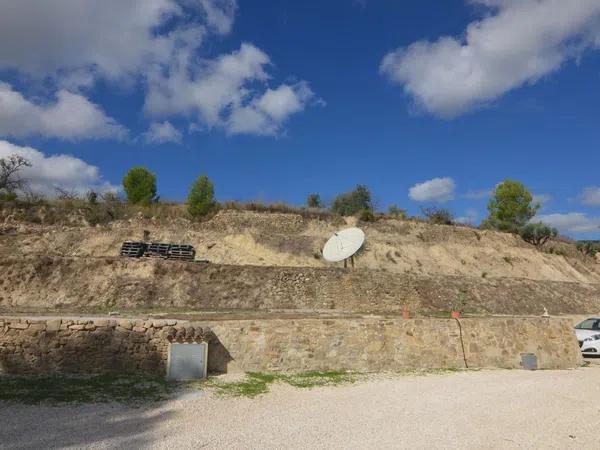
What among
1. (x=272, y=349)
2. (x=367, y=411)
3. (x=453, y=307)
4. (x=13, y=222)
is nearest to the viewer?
(x=367, y=411)

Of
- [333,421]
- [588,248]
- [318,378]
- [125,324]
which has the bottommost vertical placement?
[333,421]

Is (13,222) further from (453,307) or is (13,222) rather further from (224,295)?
(453,307)

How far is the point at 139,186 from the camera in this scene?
1527 inches

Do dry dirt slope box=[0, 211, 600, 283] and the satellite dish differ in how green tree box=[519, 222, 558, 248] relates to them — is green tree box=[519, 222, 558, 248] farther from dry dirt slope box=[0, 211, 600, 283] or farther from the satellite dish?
the satellite dish

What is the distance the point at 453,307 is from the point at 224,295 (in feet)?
43.0

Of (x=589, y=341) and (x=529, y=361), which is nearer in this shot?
(x=529, y=361)

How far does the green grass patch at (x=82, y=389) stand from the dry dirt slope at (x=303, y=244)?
19888 mm

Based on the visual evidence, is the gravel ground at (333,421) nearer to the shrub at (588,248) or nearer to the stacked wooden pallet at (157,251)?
the stacked wooden pallet at (157,251)

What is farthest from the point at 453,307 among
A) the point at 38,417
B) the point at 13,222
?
the point at 13,222

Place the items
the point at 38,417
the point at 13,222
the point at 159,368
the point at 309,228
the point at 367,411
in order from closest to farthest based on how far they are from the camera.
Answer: the point at 38,417
the point at 367,411
the point at 159,368
the point at 13,222
the point at 309,228

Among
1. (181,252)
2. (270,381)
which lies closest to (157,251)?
(181,252)

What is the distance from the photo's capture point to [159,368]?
37.0ft

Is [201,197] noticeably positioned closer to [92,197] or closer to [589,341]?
[92,197]

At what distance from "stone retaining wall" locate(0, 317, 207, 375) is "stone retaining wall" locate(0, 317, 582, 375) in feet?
0.07
